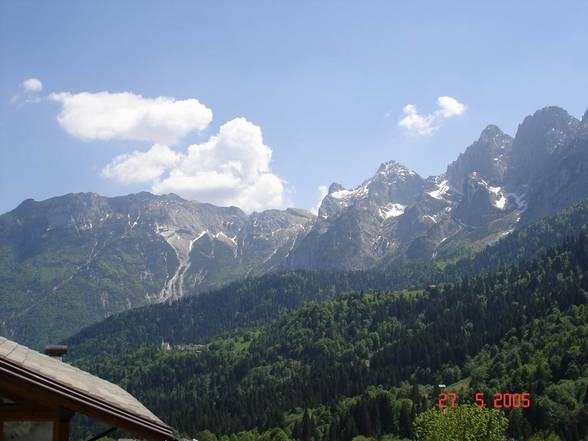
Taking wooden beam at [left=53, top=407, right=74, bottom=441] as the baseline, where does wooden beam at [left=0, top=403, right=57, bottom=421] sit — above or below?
above

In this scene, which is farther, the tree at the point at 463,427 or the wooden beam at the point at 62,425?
the tree at the point at 463,427

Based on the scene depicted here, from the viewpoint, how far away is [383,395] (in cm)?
18938

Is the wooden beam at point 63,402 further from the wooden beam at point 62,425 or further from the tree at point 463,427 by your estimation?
the tree at point 463,427

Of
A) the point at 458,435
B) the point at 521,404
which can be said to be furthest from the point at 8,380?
the point at 521,404

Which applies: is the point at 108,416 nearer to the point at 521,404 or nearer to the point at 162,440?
the point at 162,440

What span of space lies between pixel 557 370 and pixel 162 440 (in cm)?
19356
